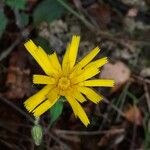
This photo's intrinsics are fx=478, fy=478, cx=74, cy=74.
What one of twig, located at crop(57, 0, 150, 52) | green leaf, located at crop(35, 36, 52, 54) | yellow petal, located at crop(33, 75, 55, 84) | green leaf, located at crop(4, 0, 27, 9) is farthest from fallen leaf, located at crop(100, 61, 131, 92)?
yellow petal, located at crop(33, 75, 55, 84)

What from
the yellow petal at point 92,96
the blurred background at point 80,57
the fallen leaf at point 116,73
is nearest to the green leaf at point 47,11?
the blurred background at point 80,57

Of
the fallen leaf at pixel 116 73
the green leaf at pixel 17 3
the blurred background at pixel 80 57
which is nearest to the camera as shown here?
the green leaf at pixel 17 3

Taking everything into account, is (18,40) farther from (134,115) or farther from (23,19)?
(134,115)

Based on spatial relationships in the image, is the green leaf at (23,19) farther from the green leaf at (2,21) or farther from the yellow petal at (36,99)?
the yellow petal at (36,99)

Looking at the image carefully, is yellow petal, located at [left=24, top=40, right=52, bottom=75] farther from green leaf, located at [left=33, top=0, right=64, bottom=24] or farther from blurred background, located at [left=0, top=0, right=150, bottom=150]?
green leaf, located at [left=33, top=0, right=64, bottom=24]

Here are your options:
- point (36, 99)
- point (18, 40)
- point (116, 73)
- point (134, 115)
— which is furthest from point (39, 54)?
point (134, 115)

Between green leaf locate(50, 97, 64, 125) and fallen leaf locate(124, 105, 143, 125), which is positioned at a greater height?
green leaf locate(50, 97, 64, 125)
